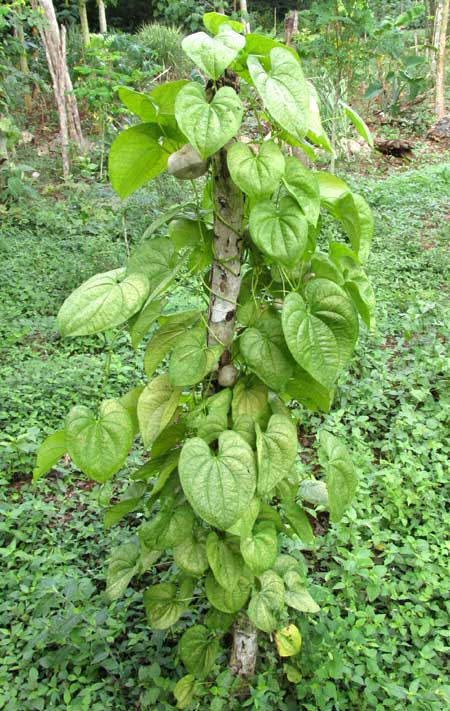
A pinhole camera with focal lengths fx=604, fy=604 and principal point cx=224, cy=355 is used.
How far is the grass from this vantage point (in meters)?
1.36

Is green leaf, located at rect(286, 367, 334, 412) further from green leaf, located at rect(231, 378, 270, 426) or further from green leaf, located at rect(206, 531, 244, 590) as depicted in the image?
green leaf, located at rect(206, 531, 244, 590)

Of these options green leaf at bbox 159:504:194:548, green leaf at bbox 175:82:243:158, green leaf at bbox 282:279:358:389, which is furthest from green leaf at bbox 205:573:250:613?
green leaf at bbox 175:82:243:158

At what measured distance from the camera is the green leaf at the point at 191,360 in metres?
1.00

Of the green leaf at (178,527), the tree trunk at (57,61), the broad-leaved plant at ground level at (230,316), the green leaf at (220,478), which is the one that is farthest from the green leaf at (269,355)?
the tree trunk at (57,61)

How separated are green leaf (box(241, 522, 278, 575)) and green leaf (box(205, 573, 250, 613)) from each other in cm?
7

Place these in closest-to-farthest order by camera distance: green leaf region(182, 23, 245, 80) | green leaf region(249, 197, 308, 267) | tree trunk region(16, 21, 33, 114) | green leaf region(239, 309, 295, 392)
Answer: green leaf region(182, 23, 245, 80) < green leaf region(249, 197, 308, 267) < green leaf region(239, 309, 295, 392) < tree trunk region(16, 21, 33, 114)

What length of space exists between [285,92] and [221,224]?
0.90ft

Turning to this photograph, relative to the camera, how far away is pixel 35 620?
1.46 m

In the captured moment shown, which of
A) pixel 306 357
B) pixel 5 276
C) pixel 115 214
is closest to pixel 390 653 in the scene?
pixel 306 357

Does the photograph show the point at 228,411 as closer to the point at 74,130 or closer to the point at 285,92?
the point at 285,92

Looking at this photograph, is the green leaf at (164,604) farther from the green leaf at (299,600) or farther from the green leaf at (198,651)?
the green leaf at (299,600)

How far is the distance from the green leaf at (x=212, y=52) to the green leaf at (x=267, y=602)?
3.14ft

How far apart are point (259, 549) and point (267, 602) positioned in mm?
210

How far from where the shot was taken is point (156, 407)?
1085 millimetres
